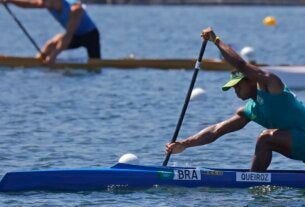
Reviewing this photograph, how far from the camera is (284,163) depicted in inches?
600

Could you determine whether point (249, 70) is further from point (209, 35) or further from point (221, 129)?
point (221, 129)

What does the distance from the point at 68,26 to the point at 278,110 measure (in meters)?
11.9

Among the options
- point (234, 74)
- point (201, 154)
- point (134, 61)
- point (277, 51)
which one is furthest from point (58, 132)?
point (277, 51)

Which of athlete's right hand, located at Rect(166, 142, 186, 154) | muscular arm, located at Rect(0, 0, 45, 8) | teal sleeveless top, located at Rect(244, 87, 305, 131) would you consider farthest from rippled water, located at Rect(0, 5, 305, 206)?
muscular arm, located at Rect(0, 0, 45, 8)

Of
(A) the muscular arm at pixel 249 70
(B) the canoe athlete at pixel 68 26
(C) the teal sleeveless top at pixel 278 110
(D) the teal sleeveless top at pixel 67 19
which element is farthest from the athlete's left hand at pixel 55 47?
(A) the muscular arm at pixel 249 70

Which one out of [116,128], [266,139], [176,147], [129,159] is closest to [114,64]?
[116,128]

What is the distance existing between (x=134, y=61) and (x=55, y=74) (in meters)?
1.94

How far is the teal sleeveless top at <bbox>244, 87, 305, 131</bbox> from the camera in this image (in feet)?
41.3

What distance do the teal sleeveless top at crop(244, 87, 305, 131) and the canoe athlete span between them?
11.6 m

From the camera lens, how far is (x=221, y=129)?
43.2 ft

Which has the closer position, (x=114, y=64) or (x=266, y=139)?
(x=266, y=139)

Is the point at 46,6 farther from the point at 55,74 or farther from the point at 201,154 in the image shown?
the point at 201,154

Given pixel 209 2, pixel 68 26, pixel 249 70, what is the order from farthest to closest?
pixel 209 2
pixel 68 26
pixel 249 70

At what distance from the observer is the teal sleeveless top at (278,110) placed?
41.3ft
